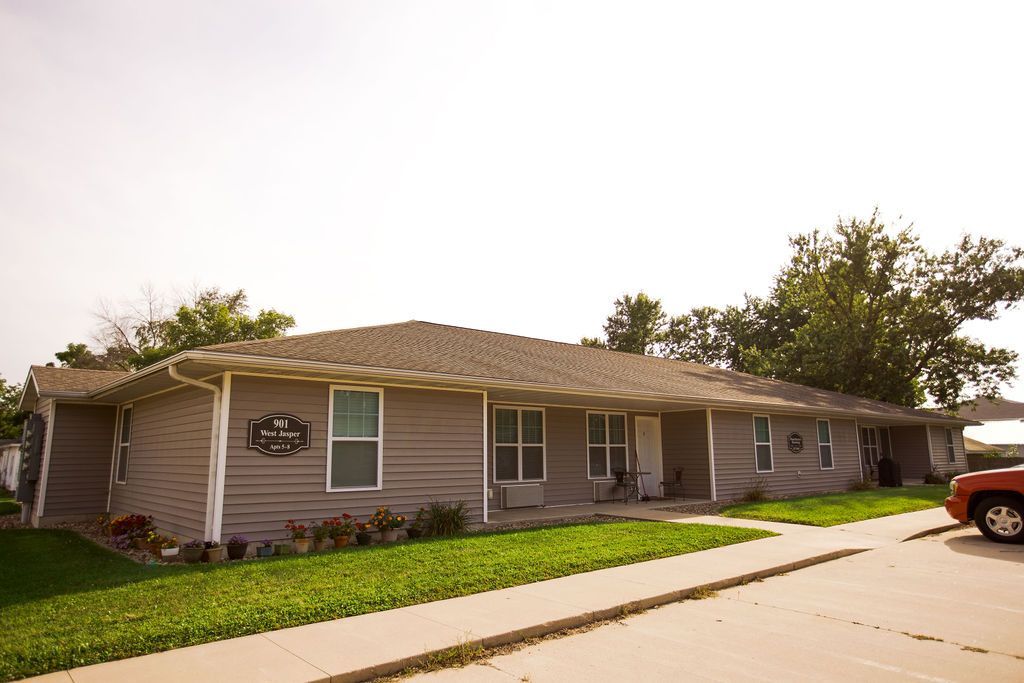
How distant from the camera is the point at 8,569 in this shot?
7.79m

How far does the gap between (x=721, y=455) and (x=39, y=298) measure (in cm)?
2353

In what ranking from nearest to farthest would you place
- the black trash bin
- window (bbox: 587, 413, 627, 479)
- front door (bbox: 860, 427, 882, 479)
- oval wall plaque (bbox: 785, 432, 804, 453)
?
window (bbox: 587, 413, 627, 479), oval wall plaque (bbox: 785, 432, 804, 453), the black trash bin, front door (bbox: 860, 427, 882, 479)

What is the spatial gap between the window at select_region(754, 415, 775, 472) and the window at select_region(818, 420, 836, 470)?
292 centimetres

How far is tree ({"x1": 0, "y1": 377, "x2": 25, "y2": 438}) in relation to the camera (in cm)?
2806

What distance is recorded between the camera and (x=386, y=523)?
9578 mm

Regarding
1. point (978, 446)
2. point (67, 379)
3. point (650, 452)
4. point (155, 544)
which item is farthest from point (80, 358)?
point (978, 446)

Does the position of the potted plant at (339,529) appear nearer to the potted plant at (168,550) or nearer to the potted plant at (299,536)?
the potted plant at (299,536)

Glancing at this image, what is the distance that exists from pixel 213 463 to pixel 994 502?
38.8 feet

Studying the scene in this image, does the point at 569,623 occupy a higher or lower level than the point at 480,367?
lower

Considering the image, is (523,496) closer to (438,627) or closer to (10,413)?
(438,627)

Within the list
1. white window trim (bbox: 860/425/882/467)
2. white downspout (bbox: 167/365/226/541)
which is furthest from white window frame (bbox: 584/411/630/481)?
white window trim (bbox: 860/425/882/467)

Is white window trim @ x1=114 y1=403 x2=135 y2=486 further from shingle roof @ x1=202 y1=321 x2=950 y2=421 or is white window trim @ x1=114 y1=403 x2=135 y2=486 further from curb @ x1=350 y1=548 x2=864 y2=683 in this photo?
curb @ x1=350 y1=548 x2=864 y2=683

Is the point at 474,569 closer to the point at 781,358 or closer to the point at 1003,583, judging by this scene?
the point at 1003,583

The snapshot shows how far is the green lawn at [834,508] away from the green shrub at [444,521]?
586 centimetres
